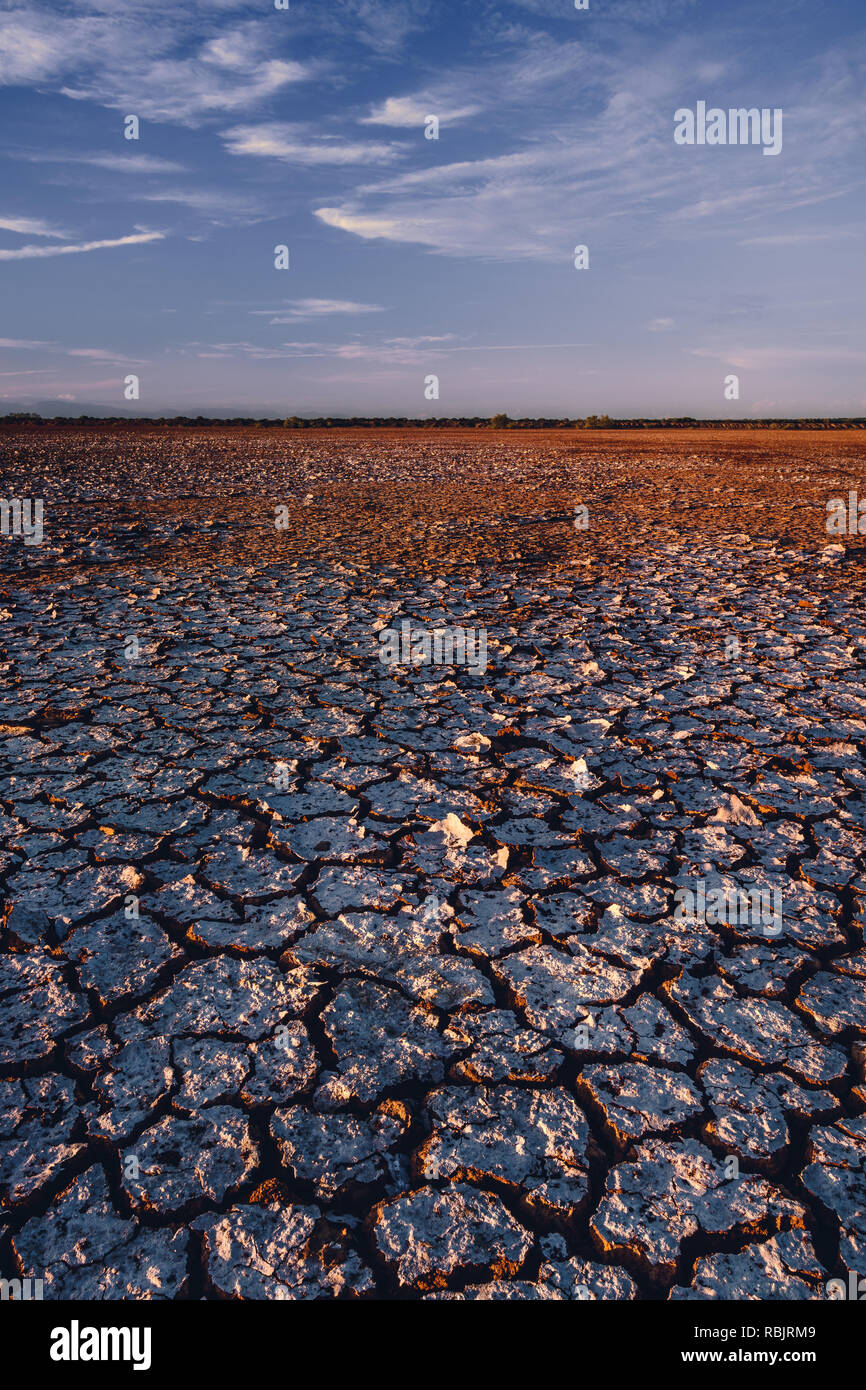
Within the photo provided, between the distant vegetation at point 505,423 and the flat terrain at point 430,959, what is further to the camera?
the distant vegetation at point 505,423

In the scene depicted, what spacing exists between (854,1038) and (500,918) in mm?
875

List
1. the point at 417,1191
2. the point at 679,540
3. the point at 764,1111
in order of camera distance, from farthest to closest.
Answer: the point at 679,540, the point at 764,1111, the point at 417,1191

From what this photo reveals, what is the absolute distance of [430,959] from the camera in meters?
1.93

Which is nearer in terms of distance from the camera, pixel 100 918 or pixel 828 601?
pixel 100 918

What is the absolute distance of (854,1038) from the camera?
5.53 ft

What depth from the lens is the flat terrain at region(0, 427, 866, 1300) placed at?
1.31 metres

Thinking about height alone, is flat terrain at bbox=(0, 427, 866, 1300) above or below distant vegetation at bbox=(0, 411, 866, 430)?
below

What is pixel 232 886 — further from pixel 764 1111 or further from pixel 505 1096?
pixel 764 1111

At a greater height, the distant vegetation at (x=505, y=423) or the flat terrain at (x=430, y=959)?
the distant vegetation at (x=505, y=423)

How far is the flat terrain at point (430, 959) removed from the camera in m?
1.31

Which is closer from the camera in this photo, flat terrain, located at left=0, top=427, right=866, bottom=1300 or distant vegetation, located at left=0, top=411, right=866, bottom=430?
flat terrain, located at left=0, top=427, right=866, bottom=1300

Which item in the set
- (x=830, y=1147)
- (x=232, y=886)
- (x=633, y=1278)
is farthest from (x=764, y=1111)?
(x=232, y=886)

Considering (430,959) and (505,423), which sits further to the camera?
(505,423)
